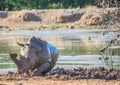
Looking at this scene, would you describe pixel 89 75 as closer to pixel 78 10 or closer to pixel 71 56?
pixel 71 56

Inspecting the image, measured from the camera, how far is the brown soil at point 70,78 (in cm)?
1264

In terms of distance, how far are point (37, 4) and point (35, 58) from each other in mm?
38676

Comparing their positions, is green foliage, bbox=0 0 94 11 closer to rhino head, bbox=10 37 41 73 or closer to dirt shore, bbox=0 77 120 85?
rhino head, bbox=10 37 41 73

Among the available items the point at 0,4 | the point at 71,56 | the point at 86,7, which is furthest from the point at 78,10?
the point at 71,56

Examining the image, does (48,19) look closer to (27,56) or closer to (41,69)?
(41,69)

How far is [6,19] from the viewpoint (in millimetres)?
46438

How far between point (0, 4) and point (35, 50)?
3934 cm

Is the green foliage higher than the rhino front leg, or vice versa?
the rhino front leg

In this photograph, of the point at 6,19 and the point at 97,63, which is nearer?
the point at 97,63

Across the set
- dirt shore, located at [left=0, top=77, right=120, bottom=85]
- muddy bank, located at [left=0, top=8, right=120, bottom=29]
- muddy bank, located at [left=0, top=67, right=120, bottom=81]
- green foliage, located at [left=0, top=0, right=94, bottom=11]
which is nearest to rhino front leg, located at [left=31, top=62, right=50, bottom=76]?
muddy bank, located at [left=0, top=67, right=120, bottom=81]

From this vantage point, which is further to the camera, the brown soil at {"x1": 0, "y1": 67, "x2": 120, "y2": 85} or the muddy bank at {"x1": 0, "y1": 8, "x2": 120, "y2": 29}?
the muddy bank at {"x1": 0, "y1": 8, "x2": 120, "y2": 29}

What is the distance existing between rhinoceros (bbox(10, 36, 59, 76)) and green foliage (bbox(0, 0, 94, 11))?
36.4 meters

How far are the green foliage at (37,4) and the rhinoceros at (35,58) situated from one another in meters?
36.4

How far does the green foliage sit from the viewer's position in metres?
51.1
